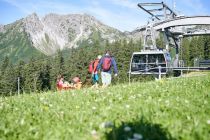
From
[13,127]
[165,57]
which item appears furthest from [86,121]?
[165,57]

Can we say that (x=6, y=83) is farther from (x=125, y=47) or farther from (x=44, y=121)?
(x=44, y=121)

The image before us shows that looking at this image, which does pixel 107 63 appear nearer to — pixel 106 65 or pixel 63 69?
pixel 106 65

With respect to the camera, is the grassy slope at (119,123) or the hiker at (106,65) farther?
the hiker at (106,65)

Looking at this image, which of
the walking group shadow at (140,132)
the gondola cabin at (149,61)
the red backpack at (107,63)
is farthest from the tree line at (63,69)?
the walking group shadow at (140,132)

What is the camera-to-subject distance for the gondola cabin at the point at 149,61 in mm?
42981

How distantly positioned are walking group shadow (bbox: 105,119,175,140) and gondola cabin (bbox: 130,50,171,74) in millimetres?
37074

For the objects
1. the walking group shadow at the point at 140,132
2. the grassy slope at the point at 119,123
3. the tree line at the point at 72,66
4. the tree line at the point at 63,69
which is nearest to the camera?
the walking group shadow at the point at 140,132

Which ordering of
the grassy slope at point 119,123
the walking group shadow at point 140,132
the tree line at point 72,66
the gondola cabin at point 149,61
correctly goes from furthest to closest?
the tree line at point 72,66 < the gondola cabin at point 149,61 < the grassy slope at point 119,123 < the walking group shadow at point 140,132

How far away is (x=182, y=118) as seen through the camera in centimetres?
605

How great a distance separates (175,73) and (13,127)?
41284mm

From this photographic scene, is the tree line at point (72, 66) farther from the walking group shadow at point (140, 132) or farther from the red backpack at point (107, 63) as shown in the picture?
the walking group shadow at point (140, 132)

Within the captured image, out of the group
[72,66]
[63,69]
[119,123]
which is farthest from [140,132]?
[63,69]

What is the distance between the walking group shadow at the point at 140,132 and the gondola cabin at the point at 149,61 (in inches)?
1460

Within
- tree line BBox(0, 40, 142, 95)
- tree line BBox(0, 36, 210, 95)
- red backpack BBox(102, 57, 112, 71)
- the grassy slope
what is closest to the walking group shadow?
the grassy slope
